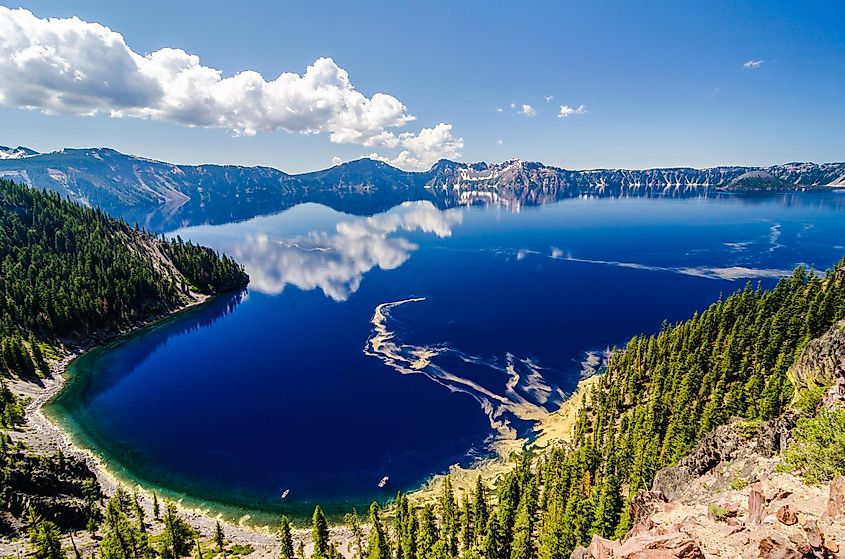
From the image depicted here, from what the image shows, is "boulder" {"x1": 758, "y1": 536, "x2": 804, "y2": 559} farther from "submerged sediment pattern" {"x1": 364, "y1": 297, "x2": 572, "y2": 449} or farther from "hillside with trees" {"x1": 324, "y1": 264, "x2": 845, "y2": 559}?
"submerged sediment pattern" {"x1": 364, "y1": 297, "x2": 572, "y2": 449}

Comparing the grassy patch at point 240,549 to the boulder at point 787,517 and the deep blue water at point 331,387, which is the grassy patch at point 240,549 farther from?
the boulder at point 787,517

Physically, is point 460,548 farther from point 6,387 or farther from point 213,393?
point 6,387

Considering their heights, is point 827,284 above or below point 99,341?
above

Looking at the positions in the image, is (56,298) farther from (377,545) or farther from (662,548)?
(662,548)

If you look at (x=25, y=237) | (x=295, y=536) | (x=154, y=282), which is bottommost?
(x=295, y=536)

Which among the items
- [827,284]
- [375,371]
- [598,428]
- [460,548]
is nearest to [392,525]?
[460,548]

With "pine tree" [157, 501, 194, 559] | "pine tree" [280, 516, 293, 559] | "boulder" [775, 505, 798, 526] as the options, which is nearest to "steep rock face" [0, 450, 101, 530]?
"pine tree" [157, 501, 194, 559]

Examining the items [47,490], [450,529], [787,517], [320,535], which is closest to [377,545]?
[320,535]

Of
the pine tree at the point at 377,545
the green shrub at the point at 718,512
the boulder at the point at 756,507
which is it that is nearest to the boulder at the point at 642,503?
the green shrub at the point at 718,512
